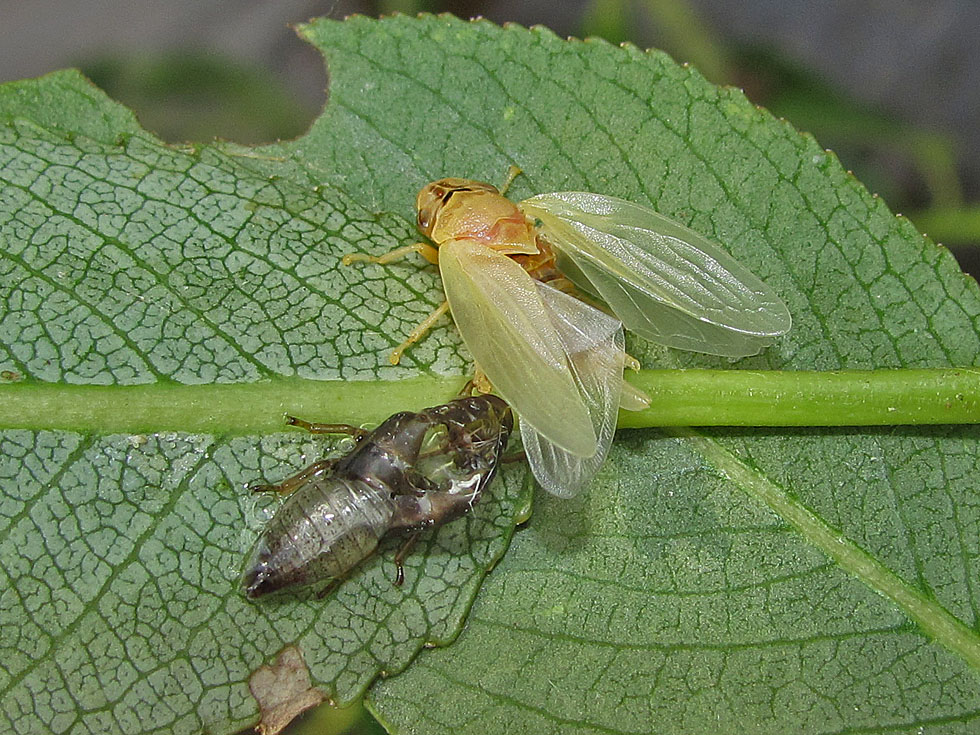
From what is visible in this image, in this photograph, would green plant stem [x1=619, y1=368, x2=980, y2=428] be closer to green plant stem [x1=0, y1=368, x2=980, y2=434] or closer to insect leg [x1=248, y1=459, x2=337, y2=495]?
green plant stem [x1=0, y1=368, x2=980, y2=434]

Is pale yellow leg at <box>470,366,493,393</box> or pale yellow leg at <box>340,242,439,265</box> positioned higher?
pale yellow leg at <box>340,242,439,265</box>

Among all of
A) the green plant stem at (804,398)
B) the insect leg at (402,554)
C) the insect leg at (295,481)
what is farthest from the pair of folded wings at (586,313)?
the insect leg at (295,481)

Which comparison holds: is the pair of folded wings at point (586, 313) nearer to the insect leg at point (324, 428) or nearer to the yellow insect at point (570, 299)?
the yellow insect at point (570, 299)

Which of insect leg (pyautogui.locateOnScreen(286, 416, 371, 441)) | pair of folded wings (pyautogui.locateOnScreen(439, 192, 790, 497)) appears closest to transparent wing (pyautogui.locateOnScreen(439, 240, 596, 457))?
pair of folded wings (pyautogui.locateOnScreen(439, 192, 790, 497))

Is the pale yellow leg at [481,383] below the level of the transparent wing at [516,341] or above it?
below

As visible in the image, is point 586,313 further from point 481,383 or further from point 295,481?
point 295,481

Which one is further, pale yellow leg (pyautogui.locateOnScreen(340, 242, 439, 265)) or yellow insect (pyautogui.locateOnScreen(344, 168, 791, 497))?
pale yellow leg (pyautogui.locateOnScreen(340, 242, 439, 265))
